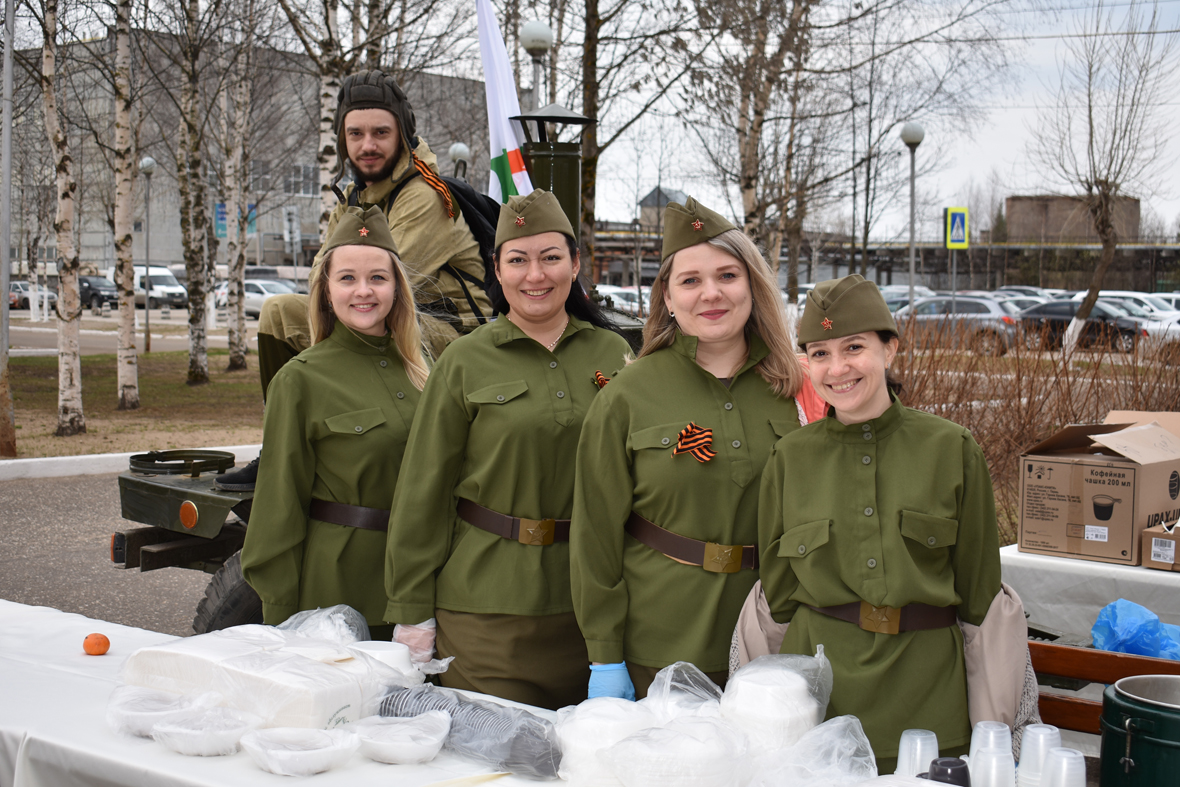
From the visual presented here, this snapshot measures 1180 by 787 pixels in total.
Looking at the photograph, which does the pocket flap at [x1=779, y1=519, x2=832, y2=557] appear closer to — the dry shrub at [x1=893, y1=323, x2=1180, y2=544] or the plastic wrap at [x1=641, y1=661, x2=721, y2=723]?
the plastic wrap at [x1=641, y1=661, x2=721, y2=723]

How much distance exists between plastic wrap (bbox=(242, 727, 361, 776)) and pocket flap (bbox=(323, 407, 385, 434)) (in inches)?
42.5

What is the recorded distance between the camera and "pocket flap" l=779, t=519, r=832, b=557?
2.24m

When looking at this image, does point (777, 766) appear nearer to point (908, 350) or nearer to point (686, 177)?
point (908, 350)

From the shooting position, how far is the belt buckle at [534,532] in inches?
108

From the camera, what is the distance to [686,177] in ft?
80.4

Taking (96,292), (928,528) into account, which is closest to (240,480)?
(928,528)

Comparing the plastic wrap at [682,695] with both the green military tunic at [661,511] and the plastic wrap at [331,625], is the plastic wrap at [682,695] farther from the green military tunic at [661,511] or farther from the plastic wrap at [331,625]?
the plastic wrap at [331,625]

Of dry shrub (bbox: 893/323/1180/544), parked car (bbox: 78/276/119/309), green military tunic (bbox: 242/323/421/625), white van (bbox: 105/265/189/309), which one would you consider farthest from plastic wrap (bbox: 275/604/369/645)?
white van (bbox: 105/265/189/309)

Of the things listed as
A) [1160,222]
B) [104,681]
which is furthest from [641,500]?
[1160,222]

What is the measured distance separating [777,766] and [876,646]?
1.55 feet

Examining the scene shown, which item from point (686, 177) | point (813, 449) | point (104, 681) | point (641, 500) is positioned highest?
point (686, 177)

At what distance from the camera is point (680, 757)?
176cm

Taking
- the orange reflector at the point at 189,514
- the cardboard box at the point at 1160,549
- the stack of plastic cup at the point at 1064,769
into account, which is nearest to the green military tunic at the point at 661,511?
the stack of plastic cup at the point at 1064,769

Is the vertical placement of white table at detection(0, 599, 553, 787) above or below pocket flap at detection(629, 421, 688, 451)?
below
